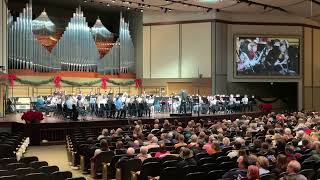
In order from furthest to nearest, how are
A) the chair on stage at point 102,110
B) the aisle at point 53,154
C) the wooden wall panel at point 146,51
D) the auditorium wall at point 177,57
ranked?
the wooden wall panel at point 146,51 < the auditorium wall at point 177,57 < the chair on stage at point 102,110 < the aisle at point 53,154

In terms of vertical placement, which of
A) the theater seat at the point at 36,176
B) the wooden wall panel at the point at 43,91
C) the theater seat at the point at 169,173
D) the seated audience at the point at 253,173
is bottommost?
the theater seat at the point at 169,173

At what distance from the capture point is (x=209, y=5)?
25.8 m

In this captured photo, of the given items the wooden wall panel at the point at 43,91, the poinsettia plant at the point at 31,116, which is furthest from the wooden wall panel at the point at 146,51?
the poinsettia plant at the point at 31,116

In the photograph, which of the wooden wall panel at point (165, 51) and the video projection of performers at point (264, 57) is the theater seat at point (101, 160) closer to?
the wooden wall panel at point (165, 51)

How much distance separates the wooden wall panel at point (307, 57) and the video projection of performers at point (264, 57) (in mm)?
963

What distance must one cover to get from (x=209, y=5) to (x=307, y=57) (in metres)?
8.17

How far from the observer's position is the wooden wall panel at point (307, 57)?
29.3 metres

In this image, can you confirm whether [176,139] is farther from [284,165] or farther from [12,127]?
[12,127]

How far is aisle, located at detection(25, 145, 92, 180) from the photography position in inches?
467

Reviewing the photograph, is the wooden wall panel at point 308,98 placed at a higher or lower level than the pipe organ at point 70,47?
lower

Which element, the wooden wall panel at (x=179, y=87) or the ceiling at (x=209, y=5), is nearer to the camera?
the ceiling at (x=209, y=5)

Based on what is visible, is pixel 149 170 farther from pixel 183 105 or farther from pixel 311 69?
pixel 311 69

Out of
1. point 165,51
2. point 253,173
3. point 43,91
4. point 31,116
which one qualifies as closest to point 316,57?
point 165,51

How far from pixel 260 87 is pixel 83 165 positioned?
21233mm
